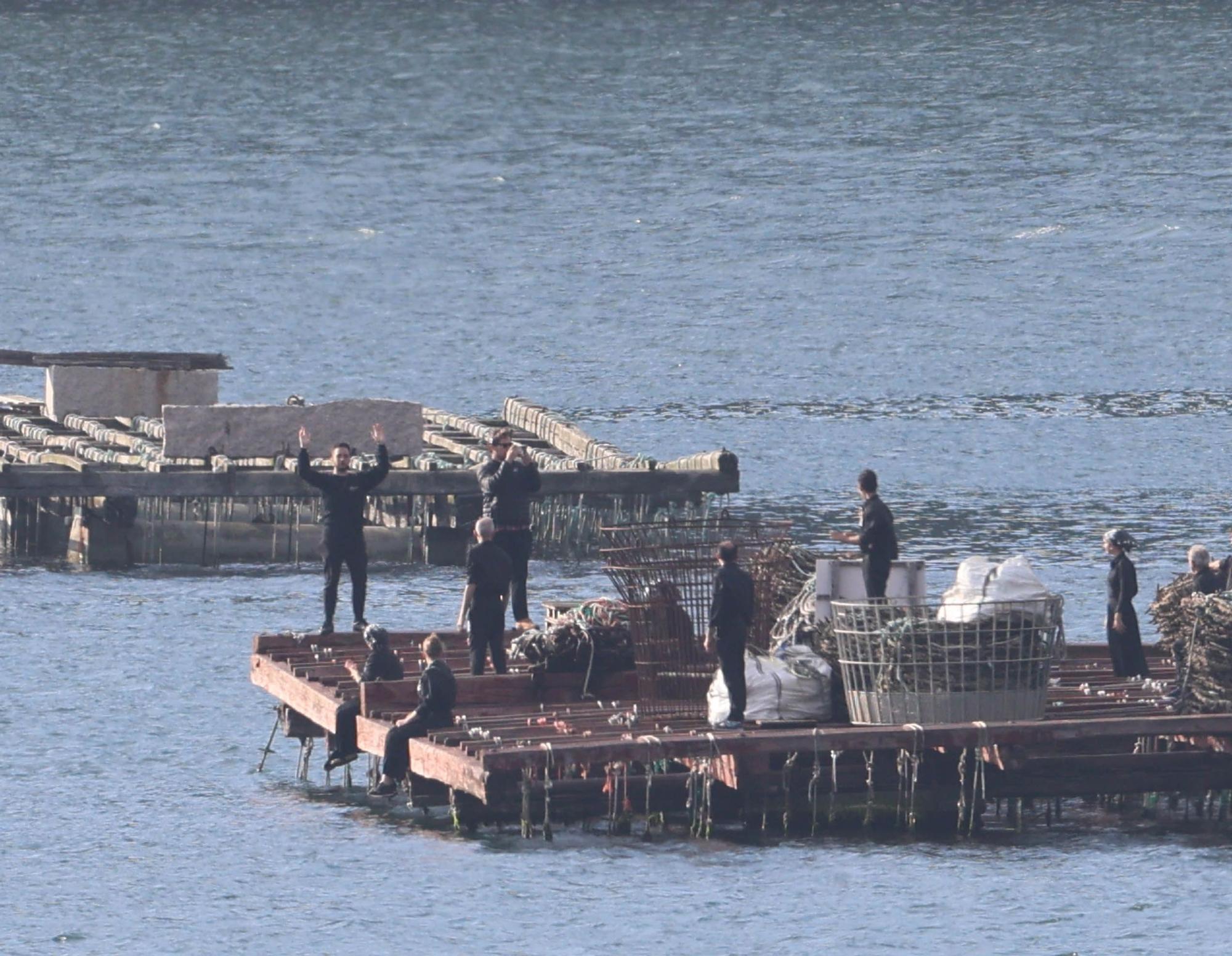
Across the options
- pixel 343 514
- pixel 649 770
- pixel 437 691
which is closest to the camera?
pixel 649 770

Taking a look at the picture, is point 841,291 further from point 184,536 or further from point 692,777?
point 692,777

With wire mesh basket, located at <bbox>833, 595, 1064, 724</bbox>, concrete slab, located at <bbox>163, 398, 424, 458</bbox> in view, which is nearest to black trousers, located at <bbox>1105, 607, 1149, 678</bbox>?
wire mesh basket, located at <bbox>833, 595, 1064, 724</bbox>

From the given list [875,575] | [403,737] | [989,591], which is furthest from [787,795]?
[403,737]

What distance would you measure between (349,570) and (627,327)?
7710 centimetres

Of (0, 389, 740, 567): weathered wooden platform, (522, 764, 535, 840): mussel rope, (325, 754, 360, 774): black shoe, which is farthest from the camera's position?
(0, 389, 740, 567): weathered wooden platform

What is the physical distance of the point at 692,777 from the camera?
22.8m

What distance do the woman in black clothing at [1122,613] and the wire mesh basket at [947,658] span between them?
1919 millimetres

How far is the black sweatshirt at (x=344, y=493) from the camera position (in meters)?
26.0

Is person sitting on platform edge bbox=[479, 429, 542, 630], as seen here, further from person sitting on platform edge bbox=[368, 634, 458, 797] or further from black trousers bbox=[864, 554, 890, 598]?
black trousers bbox=[864, 554, 890, 598]

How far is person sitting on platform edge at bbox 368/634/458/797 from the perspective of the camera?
22859 millimetres

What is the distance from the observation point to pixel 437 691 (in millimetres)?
22875

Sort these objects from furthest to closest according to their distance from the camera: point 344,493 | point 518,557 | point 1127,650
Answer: point 344,493 → point 518,557 → point 1127,650

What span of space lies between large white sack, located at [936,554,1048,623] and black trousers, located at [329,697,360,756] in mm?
5588

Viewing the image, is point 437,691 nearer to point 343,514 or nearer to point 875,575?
point 875,575
